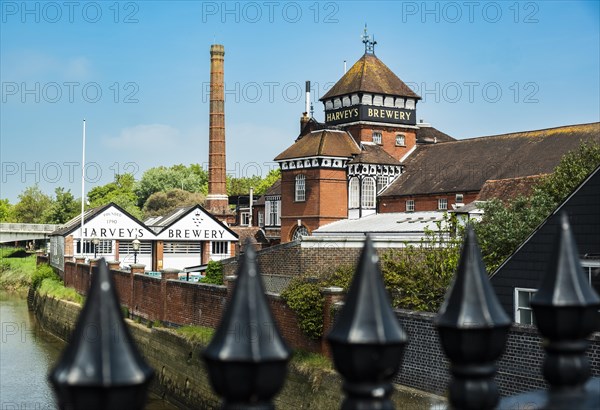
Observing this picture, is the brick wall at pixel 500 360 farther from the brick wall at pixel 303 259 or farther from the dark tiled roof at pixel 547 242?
the brick wall at pixel 303 259

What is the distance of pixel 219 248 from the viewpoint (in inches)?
2298

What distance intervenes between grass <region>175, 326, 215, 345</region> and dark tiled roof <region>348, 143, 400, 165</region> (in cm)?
2583

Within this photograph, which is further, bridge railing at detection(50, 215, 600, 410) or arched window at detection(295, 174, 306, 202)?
arched window at detection(295, 174, 306, 202)

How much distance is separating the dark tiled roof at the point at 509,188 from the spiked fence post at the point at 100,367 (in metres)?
34.0

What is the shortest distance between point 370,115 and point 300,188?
274 inches

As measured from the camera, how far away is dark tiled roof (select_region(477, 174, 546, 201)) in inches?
1410

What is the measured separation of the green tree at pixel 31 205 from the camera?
361 feet

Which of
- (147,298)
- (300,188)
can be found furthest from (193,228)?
(147,298)

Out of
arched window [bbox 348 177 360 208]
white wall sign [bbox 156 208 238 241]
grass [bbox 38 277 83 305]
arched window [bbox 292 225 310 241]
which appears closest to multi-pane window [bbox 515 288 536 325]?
grass [bbox 38 277 83 305]

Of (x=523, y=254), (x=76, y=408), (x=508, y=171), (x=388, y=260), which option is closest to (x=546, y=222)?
(x=523, y=254)

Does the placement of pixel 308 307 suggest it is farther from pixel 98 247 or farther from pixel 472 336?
pixel 98 247

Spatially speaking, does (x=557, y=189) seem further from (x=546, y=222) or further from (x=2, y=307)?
(x=2, y=307)

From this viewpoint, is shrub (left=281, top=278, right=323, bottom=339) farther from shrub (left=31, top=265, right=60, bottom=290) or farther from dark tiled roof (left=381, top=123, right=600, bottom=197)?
shrub (left=31, top=265, right=60, bottom=290)

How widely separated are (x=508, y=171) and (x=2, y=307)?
32291 millimetres
